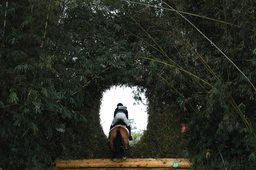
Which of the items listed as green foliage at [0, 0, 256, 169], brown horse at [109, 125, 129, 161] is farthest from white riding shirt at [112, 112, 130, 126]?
green foliage at [0, 0, 256, 169]

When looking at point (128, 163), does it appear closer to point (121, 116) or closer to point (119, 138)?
point (119, 138)

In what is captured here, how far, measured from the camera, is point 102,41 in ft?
20.1

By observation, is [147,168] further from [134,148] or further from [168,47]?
[168,47]

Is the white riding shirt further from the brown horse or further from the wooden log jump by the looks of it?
the wooden log jump

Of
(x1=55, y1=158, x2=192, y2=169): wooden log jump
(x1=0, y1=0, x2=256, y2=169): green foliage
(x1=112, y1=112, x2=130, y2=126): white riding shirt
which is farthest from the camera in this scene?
(x1=112, y1=112, x2=130, y2=126): white riding shirt

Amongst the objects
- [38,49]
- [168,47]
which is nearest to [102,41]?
[168,47]

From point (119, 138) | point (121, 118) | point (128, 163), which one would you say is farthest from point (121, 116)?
point (128, 163)

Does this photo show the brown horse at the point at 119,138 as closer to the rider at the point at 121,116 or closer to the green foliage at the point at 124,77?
the rider at the point at 121,116

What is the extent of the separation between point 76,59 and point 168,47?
1.71 metres

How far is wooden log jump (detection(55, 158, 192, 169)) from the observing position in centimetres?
561

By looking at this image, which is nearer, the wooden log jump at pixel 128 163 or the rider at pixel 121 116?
the wooden log jump at pixel 128 163

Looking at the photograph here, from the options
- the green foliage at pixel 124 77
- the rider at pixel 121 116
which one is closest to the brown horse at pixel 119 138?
the rider at pixel 121 116

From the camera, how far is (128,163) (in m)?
5.67

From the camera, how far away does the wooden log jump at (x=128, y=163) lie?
221 inches
